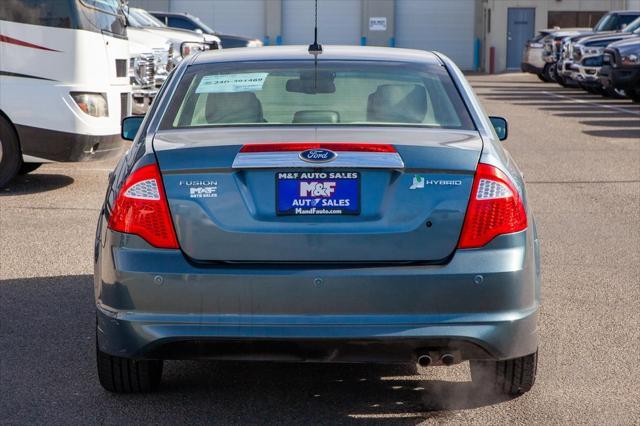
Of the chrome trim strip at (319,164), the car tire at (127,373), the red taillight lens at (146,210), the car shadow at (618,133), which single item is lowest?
the car shadow at (618,133)

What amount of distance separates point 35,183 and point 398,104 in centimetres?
788

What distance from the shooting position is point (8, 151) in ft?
37.9

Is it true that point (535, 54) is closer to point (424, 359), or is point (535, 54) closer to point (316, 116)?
point (316, 116)

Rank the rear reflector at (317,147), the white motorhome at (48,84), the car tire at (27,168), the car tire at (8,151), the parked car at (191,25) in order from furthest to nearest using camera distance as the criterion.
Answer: the parked car at (191,25), the car tire at (27,168), the car tire at (8,151), the white motorhome at (48,84), the rear reflector at (317,147)

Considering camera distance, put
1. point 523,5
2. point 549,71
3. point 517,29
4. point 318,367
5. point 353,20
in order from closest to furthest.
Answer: point 318,367, point 549,71, point 523,5, point 517,29, point 353,20

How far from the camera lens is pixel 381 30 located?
5291cm

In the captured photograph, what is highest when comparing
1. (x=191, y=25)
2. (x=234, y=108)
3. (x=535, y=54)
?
(x=234, y=108)

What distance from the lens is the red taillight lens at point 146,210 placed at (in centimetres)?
456

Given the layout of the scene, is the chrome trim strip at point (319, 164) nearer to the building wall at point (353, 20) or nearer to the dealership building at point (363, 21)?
the dealership building at point (363, 21)

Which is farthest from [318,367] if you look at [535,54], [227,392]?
[535,54]

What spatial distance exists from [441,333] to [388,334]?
0.64 feet

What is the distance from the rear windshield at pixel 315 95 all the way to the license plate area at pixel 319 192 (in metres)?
0.63

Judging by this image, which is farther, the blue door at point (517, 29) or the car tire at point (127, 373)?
the blue door at point (517, 29)

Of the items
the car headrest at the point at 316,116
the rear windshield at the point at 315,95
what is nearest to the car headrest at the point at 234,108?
the rear windshield at the point at 315,95
